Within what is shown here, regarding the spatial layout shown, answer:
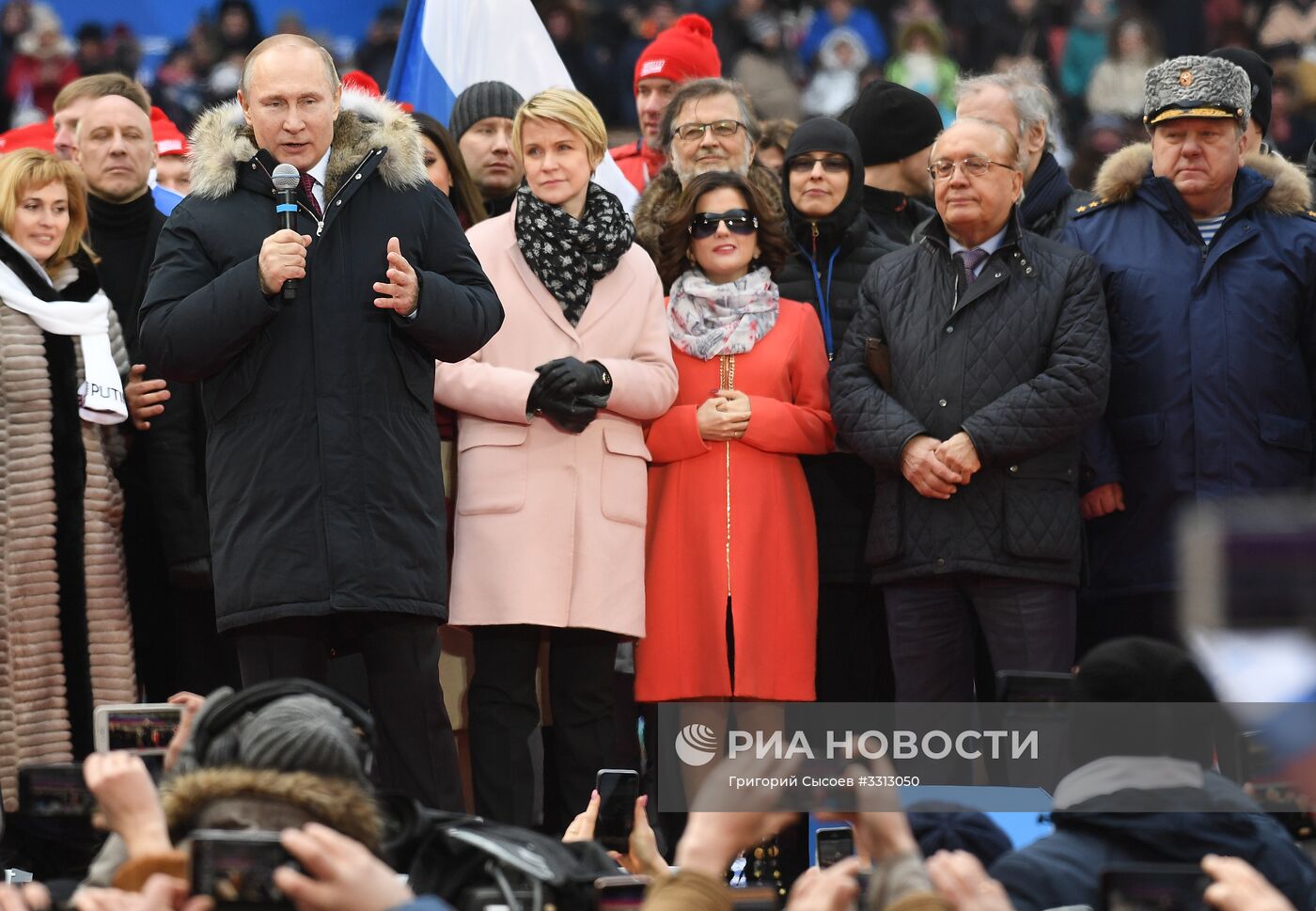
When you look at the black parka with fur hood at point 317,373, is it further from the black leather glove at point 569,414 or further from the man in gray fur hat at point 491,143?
the man in gray fur hat at point 491,143

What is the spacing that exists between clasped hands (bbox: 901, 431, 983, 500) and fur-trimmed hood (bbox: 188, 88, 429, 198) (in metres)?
1.64

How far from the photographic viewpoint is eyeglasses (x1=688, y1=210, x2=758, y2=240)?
6.11 metres

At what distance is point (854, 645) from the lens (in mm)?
6293

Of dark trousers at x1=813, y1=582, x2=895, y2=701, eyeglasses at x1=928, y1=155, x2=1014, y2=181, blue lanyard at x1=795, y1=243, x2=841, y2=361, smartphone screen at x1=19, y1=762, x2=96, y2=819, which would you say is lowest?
smartphone screen at x1=19, y1=762, x2=96, y2=819

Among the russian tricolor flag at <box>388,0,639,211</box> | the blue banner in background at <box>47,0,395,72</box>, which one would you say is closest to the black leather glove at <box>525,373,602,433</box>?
the russian tricolor flag at <box>388,0,639,211</box>

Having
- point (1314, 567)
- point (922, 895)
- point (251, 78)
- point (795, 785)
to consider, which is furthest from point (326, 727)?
point (251, 78)

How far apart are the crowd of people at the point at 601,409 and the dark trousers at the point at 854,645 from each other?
0.5 inches

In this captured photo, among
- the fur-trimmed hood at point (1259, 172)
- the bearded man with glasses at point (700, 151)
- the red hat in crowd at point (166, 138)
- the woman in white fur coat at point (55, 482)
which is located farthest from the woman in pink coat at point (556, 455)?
the red hat in crowd at point (166, 138)

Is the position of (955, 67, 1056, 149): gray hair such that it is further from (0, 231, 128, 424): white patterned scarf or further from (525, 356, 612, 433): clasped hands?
(0, 231, 128, 424): white patterned scarf

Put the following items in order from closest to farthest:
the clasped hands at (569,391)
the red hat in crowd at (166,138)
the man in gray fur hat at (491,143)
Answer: the clasped hands at (569,391)
the man in gray fur hat at (491,143)
the red hat in crowd at (166,138)

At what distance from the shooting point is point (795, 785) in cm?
292

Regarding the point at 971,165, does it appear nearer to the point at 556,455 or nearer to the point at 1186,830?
the point at 556,455

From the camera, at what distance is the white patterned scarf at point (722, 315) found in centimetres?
612

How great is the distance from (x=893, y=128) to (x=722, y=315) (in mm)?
1266
